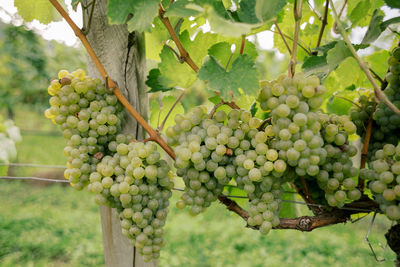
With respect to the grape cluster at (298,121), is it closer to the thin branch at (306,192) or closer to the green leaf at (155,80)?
the thin branch at (306,192)

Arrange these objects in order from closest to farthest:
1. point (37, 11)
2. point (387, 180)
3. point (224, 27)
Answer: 1. point (224, 27)
2. point (387, 180)
3. point (37, 11)

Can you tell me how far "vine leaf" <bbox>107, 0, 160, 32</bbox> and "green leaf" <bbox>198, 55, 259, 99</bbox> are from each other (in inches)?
4.5

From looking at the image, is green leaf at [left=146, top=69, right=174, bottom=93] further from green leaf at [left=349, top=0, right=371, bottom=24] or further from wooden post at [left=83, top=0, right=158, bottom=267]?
green leaf at [left=349, top=0, right=371, bottom=24]

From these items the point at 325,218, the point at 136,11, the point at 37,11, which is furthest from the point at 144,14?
the point at 325,218

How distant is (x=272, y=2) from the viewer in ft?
1.59

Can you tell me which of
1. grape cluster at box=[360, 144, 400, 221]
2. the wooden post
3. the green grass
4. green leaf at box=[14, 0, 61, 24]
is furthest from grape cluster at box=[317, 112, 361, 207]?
the green grass

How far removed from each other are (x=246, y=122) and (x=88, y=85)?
32cm

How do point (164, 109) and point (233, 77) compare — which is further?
point (164, 109)

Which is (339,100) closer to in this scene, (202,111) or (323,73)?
(323,73)

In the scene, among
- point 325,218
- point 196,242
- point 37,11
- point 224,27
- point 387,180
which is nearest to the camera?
point 224,27

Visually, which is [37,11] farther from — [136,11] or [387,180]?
[387,180]

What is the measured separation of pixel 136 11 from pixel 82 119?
24cm

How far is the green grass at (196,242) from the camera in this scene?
260cm

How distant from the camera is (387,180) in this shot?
50cm
